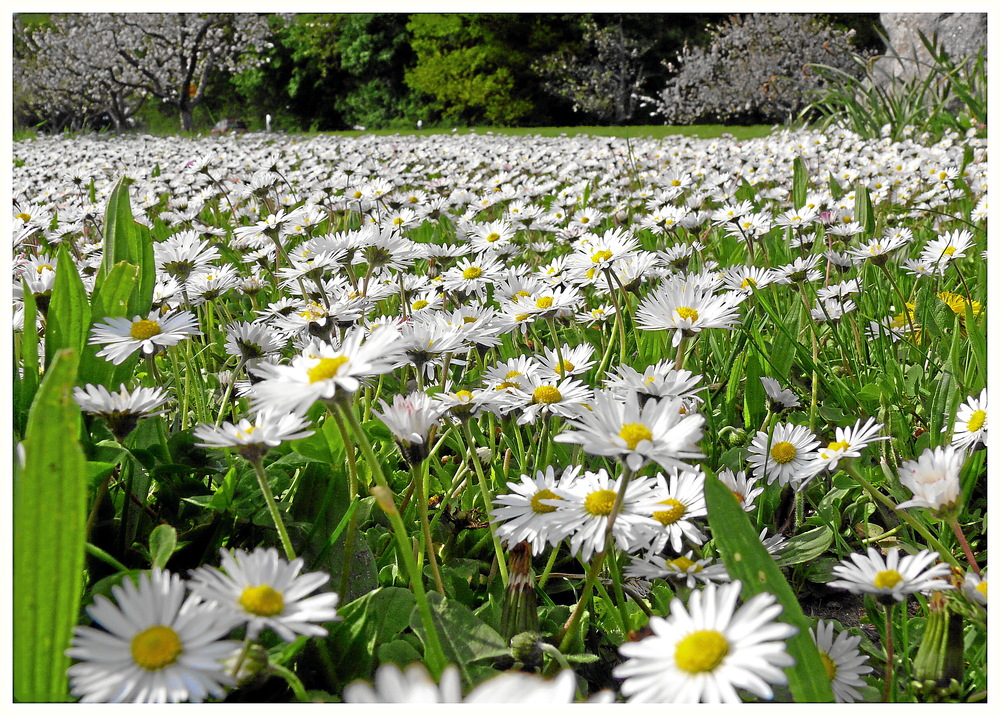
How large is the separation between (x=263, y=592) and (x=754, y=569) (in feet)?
1.17

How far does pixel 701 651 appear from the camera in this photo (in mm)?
481

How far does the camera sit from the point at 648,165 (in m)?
A: 4.67

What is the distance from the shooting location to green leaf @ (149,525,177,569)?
0.70 meters

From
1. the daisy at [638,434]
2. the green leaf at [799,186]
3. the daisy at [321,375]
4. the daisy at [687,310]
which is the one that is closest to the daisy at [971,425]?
the daisy at [687,310]

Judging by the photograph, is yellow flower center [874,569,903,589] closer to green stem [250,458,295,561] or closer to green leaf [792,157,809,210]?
green stem [250,458,295,561]

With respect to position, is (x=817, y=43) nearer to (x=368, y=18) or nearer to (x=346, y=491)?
(x=368, y=18)

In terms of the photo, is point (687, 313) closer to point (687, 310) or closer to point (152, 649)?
point (687, 310)

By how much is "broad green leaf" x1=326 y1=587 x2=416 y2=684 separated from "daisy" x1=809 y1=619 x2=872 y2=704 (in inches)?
15.2

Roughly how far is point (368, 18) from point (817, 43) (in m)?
8.78

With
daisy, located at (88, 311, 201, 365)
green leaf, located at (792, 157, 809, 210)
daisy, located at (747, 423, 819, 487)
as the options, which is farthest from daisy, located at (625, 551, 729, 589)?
green leaf, located at (792, 157, 809, 210)

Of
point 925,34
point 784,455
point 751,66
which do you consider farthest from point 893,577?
point 751,66

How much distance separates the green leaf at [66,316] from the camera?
94 cm

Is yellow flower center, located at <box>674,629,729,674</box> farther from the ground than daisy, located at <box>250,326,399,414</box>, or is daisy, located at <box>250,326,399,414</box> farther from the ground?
daisy, located at <box>250,326,399,414</box>
